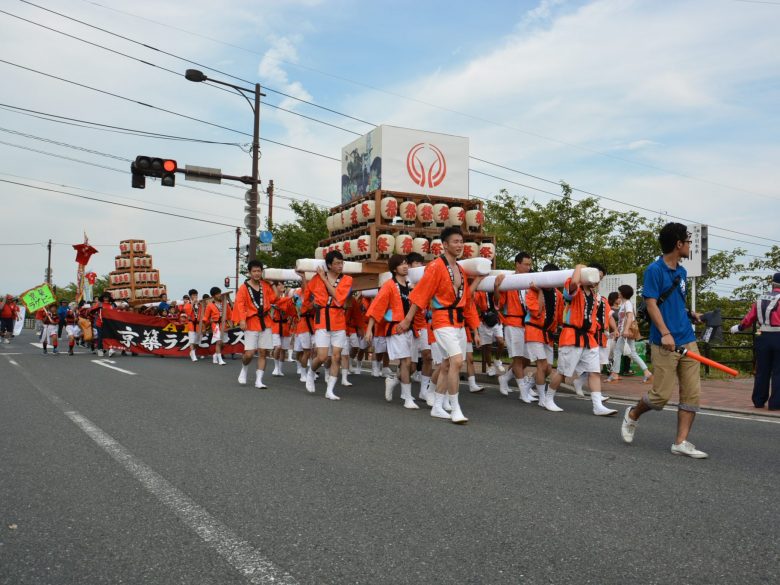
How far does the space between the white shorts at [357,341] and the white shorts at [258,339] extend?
3181 mm

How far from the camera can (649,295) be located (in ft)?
18.4

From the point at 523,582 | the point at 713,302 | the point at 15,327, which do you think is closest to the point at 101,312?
the point at 15,327

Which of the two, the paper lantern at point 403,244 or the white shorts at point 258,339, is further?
the paper lantern at point 403,244

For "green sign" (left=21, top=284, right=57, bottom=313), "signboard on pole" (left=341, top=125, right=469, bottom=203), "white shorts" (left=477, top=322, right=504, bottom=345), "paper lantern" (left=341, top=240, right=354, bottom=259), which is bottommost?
"white shorts" (left=477, top=322, right=504, bottom=345)

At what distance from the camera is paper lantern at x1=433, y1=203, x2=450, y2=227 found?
40.6 feet

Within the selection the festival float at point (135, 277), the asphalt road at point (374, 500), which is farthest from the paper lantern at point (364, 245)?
the festival float at point (135, 277)

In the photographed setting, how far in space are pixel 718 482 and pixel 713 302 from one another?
3001 centimetres

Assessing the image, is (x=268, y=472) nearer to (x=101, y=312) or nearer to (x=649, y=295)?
(x=649, y=295)

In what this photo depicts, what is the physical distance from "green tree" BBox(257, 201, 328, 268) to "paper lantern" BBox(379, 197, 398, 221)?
18.7 meters

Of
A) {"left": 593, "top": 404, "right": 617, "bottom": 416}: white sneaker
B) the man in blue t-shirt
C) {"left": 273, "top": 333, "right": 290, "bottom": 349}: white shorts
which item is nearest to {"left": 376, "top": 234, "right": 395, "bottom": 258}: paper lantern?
{"left": 273, "top": 333, "right": 290, "bottom": 349}: white shorts

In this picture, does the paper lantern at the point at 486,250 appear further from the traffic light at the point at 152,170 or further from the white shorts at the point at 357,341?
the traffic light at the point at 152,170

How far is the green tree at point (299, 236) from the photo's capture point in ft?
102

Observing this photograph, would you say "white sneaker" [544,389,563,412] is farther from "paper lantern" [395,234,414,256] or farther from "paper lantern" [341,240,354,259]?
"paper lantern" [341,240,354,259]

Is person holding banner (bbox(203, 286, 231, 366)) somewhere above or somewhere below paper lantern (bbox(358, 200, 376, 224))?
below
